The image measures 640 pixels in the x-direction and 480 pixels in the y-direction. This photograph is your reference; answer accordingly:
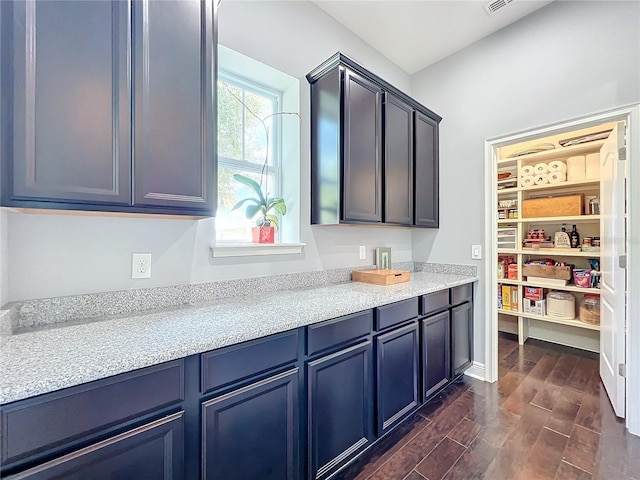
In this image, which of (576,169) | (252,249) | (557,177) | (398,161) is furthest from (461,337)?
(576,169)

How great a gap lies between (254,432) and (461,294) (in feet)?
6.54

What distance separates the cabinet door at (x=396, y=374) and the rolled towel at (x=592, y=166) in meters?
2.65

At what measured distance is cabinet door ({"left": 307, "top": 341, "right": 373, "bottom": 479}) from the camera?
1.34m

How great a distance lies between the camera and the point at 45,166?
95 cm

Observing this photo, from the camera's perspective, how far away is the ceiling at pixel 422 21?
7.23 ft

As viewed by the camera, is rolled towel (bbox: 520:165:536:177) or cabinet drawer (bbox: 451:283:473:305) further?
rolled towel (bbox: 520:165:536:177)

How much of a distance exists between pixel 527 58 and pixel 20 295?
3.57 metres

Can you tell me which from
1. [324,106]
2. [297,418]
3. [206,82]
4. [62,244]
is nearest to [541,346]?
[297,418]

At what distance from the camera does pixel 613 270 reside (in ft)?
6.91

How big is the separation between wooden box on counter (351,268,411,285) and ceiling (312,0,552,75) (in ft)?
6.84

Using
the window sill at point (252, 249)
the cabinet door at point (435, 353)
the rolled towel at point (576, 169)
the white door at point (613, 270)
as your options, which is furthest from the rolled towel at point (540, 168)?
the window sill at point (252, 249)

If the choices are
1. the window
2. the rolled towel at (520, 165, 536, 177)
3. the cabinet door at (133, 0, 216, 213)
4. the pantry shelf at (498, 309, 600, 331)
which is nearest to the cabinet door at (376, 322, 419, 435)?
the window

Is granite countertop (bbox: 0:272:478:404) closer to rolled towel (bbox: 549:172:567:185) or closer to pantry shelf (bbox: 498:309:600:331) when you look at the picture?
pantry shelf (bbox: 498:309:600:331)

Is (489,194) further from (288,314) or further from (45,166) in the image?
(45,166)
